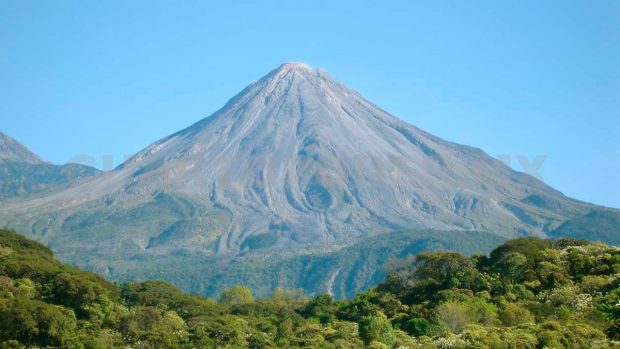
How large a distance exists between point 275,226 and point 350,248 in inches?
1109

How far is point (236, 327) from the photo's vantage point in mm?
43719

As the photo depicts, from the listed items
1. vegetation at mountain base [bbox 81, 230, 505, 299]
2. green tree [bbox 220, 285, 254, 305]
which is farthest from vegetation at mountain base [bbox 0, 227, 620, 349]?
vegetation at mountain base [bbox 81, 230, 505, 299]

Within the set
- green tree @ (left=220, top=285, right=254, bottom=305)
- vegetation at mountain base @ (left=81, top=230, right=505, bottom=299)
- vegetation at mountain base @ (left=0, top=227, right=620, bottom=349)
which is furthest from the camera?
vegetation at mountain base @ (left=81, top=230, right=505, bottom=299)

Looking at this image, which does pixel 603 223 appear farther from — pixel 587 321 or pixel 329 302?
pixel 587 321

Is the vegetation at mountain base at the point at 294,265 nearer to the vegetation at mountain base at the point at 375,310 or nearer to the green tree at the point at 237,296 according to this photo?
the green tree at the point at 237,296

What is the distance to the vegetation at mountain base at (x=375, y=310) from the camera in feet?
128

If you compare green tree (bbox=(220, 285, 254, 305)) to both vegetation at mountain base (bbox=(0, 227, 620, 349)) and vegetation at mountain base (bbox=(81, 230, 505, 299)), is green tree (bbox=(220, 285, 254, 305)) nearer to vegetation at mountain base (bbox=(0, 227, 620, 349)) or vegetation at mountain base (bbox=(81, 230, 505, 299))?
A: vegetation at mountain base (bbox=(0, 227, 620, 349))

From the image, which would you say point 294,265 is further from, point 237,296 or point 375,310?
point 375,310

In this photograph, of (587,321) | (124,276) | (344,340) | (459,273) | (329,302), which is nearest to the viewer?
(587,321)

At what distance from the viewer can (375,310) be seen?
49.2m

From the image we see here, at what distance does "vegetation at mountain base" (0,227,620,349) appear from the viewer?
3888 cm

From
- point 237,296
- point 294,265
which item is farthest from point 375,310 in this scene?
point 294,265

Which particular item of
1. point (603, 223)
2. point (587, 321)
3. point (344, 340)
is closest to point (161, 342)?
point (344, 340)

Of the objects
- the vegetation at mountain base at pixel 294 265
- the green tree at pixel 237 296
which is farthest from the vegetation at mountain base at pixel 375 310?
the vegetation at mountain base at pixel 294 265
